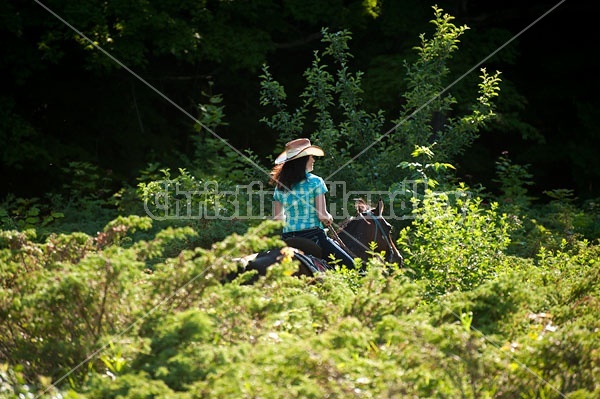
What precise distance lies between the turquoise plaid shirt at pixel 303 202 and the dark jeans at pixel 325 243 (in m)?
0.06

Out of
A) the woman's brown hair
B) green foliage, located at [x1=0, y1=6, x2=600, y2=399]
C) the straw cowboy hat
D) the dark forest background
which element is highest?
the dark forest background

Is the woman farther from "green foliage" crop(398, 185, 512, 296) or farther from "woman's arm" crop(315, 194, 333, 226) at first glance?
"green foliage" crop(398, 185, 512, 296)

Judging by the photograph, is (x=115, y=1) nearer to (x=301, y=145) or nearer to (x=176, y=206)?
(x=176, y=206)

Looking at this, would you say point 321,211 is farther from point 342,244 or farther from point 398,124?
point 398,124

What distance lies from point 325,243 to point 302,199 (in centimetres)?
49

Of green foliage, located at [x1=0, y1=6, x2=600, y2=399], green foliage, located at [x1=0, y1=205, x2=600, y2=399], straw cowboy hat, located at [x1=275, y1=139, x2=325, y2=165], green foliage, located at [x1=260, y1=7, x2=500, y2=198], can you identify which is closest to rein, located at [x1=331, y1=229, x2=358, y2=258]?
straw cowboy hat, located at [x1=275, y1=139, x2=325, y2=165]

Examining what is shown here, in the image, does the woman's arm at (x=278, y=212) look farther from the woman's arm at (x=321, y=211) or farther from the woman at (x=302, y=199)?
the woman's arm at (x=321, y=211)

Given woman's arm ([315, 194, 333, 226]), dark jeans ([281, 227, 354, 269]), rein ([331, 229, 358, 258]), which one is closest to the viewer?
dark jeans ([281, 227, 354, 269])

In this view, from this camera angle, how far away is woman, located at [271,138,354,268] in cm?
825

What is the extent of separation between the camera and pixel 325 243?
324 inches

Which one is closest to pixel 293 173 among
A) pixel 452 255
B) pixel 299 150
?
pixel 299 150

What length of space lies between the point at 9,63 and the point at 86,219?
4639mm

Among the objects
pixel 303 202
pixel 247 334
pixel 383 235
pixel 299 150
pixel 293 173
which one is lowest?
pixel 247 334

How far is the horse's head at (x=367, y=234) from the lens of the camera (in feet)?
27.6
